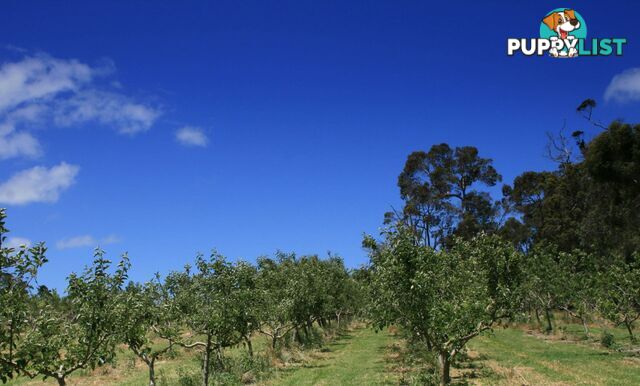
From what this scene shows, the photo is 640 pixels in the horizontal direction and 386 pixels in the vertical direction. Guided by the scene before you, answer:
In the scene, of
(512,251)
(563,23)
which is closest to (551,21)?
(563,23)

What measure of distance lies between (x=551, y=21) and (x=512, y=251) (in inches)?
818

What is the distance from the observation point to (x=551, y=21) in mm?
42156

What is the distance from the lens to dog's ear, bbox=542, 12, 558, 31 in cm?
4188

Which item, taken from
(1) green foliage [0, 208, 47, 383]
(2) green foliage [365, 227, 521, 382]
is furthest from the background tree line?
(1) green foliage [0, 208, 47, 383]

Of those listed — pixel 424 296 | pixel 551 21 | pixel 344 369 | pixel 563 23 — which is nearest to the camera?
pixel 424 296

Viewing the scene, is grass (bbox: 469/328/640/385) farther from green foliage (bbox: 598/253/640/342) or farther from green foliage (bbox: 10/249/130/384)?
green foliage (bbox: 10/249/130/384)

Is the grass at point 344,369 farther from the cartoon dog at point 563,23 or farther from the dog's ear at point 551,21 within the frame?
the dog's ear at point 551,21

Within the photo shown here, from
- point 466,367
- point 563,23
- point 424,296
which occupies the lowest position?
point 466,367

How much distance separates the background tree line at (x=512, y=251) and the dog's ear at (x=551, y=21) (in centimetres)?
1724

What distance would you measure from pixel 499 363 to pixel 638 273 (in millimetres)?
18559

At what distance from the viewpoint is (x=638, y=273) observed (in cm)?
4631

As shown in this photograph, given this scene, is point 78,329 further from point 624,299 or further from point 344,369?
point 624,299

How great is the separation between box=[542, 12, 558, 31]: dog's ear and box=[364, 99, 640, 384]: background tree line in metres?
17.2

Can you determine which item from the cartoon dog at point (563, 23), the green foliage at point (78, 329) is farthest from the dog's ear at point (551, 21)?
the green foliage at point (78, 329)
